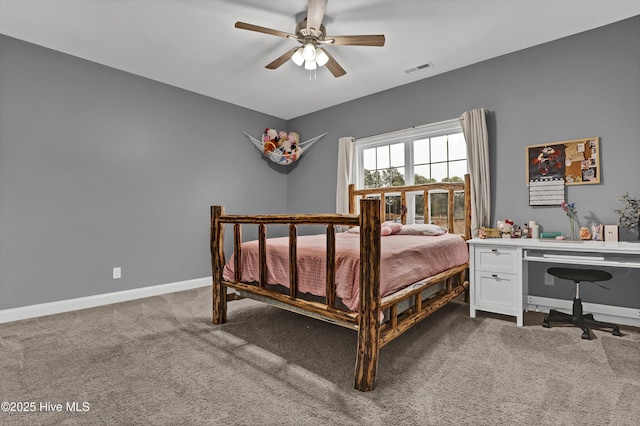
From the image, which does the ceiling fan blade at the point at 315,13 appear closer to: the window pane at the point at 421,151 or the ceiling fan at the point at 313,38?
the ceiling fan at the point at 313,38

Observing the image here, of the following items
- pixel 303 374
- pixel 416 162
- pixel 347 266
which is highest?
pixel 416 162

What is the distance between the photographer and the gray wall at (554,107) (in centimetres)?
278

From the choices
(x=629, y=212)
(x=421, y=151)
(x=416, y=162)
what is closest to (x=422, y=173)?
(x=416, y=162)

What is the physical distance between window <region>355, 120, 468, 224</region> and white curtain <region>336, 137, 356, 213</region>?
6.5 inches

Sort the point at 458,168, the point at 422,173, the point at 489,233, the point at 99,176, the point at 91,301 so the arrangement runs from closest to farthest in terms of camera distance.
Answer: the point at 489,233, the point at 91,301, the point at 99,176, the point at 458,168, the point at 422,173

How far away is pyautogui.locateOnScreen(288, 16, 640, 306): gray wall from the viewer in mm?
2783

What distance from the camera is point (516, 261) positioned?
272 cm

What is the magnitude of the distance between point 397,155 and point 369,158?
474 mm

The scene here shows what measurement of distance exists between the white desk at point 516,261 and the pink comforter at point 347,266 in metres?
0.31

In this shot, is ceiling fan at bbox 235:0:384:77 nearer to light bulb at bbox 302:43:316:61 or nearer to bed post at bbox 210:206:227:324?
light bulb at bbox 302:43:316:61

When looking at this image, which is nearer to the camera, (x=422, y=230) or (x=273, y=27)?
(x=273, y=27)

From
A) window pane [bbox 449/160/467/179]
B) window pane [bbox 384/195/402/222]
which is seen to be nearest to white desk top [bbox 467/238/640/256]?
window pane [bbox 449/160/467/179]

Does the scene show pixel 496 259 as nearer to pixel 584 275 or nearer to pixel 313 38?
pixel 584 275

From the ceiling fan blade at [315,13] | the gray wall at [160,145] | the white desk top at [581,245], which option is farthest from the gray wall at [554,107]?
the ceiling fan blade at [315,13]
